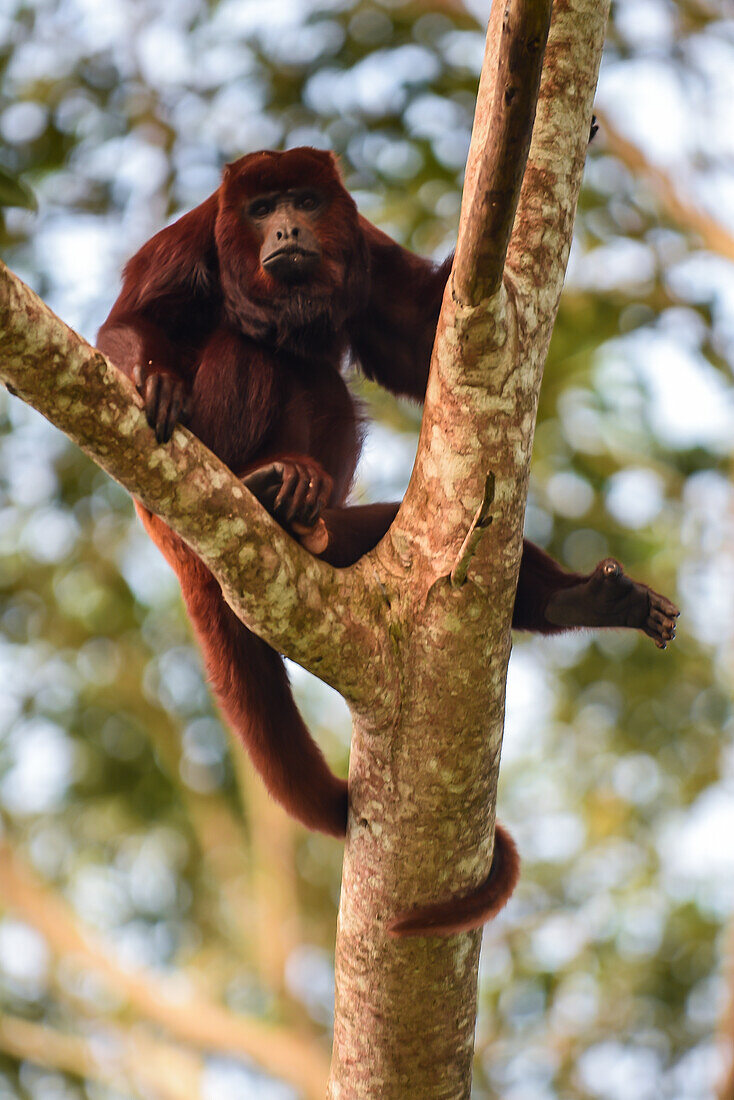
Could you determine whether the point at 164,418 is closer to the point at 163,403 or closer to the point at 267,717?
the point at 163,403

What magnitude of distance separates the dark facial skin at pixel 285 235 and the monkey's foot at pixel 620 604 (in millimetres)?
1061

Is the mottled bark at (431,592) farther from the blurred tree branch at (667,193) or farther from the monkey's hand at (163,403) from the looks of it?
the blurred tree branch at (667,193)

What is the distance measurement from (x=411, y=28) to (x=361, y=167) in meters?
0.86

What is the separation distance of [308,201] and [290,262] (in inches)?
10.8

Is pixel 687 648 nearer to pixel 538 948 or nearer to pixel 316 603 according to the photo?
pixel 538 948

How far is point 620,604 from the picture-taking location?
2561 mm

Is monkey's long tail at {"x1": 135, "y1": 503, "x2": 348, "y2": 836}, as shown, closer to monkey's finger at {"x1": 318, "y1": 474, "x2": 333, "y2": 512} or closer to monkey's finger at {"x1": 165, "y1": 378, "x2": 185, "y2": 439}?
monkey's finger at {"x1": 318, "y1": 474, "x2": 333, "y2": 512}

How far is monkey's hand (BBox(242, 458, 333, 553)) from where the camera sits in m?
2.21

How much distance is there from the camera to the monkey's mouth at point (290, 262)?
2.76m

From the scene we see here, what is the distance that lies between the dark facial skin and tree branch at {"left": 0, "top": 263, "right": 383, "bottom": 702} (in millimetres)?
966

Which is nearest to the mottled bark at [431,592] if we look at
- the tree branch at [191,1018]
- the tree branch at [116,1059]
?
the tree branch at [191,1018]

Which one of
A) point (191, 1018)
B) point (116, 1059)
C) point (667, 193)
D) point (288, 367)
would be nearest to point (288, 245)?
point (288, 367)

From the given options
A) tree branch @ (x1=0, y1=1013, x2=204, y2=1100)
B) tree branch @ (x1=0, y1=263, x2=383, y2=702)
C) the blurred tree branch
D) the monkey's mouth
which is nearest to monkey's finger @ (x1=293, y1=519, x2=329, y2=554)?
tree branch @ (x1=0, y1=263, x2=383, y2=702)

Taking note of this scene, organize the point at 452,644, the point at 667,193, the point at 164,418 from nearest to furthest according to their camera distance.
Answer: the point at 164,418
the point at 452,644
the point at 667,193
